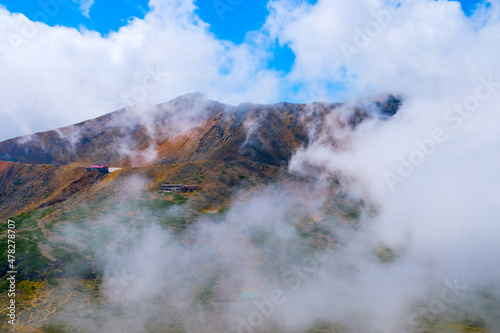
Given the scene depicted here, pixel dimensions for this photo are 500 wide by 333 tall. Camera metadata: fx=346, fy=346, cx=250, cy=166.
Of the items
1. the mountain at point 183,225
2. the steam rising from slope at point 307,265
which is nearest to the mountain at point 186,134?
the mountain at point 183,225

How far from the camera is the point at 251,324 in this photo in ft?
118

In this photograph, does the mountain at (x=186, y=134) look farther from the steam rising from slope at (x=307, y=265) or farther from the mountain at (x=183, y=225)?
the steam rising from slope at (x=307, y=265)

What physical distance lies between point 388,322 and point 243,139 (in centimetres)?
8174

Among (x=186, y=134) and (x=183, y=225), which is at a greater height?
(x=186, y=134)

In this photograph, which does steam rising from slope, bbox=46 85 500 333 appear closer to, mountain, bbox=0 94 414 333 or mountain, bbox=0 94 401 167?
mountain, bbox=0 94 414 333

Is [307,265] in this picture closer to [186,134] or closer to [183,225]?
[183,225]

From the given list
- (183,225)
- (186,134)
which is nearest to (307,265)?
(183,225)

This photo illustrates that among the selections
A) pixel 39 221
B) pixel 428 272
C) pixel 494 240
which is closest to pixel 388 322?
pixel 428 272

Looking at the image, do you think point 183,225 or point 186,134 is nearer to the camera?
point 183,225

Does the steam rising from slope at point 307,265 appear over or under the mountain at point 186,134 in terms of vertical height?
under

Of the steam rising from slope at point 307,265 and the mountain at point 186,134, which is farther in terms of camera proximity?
the mountain at point 186,134

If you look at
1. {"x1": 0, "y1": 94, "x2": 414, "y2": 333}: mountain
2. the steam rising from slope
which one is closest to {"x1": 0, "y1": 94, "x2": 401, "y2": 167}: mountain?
{"x1": 0, "y1": 94, "x2": 414, "y2": 333}: mountain

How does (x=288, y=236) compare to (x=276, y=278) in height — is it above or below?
above

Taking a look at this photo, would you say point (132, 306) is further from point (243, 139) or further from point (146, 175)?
point (243, 139)
